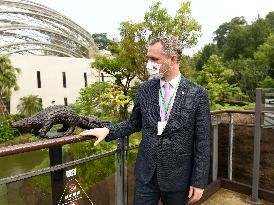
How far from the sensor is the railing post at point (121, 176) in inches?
89.1

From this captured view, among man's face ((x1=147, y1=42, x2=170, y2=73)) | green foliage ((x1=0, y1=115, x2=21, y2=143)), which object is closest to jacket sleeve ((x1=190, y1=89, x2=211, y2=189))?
man's face ((x1=147, y1=42, x2=170, y2=73))

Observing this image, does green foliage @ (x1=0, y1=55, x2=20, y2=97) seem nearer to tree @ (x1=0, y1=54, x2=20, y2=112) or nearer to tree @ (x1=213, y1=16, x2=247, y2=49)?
tree @ (x1=0, y1=54, x2=20, y2=112)

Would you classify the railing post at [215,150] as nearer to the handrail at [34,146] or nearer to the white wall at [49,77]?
the handrail at [34,146]

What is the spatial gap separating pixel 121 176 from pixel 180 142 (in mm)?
676

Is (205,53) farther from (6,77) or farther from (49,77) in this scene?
(6,77)

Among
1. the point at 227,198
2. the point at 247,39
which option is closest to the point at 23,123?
the point at 227,198

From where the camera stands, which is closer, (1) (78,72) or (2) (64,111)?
(2) (64,111)

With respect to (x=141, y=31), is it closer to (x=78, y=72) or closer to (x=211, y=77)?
(x=211, y=77)

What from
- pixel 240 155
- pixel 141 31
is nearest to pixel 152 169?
pixel 240 155

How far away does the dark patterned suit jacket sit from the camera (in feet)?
6.13

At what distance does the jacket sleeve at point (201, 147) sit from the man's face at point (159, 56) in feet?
0.96

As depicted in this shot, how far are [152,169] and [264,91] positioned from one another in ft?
6.48

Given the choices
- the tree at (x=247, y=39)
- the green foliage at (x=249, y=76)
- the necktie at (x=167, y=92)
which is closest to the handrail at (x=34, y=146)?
the necktie at (x=167, y=92)

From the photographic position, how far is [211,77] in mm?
14664
